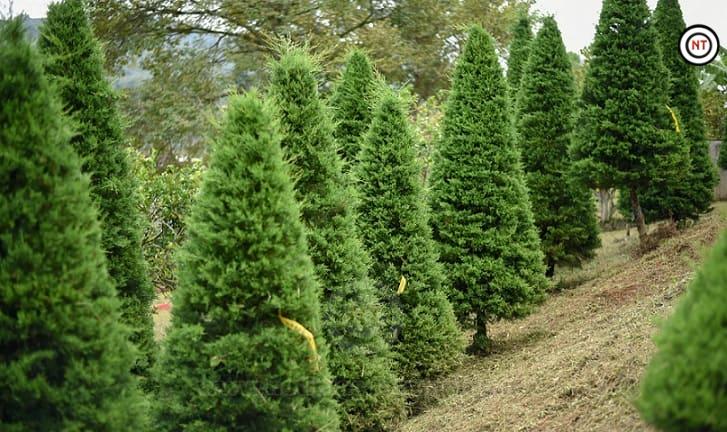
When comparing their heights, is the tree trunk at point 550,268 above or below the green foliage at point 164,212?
below

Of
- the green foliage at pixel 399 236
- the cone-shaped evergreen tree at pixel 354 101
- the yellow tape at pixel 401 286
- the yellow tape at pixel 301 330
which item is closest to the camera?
the yellow tape at pixel 301 330

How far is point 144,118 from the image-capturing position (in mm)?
25953

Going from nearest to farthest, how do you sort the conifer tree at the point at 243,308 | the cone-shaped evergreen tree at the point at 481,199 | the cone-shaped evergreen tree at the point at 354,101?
1. the conifer tree at the point at 243,308
2. the cone-shaped evergreen tree at the point at 481,199
3. the cone-shaped evergreen tree at the point at 354,101

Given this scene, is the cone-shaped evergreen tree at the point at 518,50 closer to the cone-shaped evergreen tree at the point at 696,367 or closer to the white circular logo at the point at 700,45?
the white circular logo at the point at 700,45

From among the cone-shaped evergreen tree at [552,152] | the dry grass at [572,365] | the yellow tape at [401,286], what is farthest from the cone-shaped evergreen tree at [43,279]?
the cone-shaped evergreen tree at [552,152]

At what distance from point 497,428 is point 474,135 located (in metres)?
5.76

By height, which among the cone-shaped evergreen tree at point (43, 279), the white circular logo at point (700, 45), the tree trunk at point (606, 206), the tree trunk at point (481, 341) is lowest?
the tree trunk at point (481, 341)

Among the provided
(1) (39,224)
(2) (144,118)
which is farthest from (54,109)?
(2) (144,118)

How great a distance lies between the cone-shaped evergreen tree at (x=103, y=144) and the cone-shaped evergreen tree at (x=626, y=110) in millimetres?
12020

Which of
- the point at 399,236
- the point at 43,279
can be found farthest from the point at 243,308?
the point at 399,236

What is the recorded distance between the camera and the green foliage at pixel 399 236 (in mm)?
10586

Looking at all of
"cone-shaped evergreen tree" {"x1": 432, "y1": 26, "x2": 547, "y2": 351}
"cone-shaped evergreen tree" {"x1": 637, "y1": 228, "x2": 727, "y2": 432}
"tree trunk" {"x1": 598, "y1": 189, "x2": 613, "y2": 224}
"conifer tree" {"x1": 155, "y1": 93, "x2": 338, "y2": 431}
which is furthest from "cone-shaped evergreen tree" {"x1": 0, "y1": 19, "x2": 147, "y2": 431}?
"tree trunk" {"x1": 598, "y1": 189, "x2": 613, "y2": 224}

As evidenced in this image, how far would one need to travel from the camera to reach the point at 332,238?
8.32 meters

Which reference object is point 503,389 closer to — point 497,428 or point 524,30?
point 497,428
